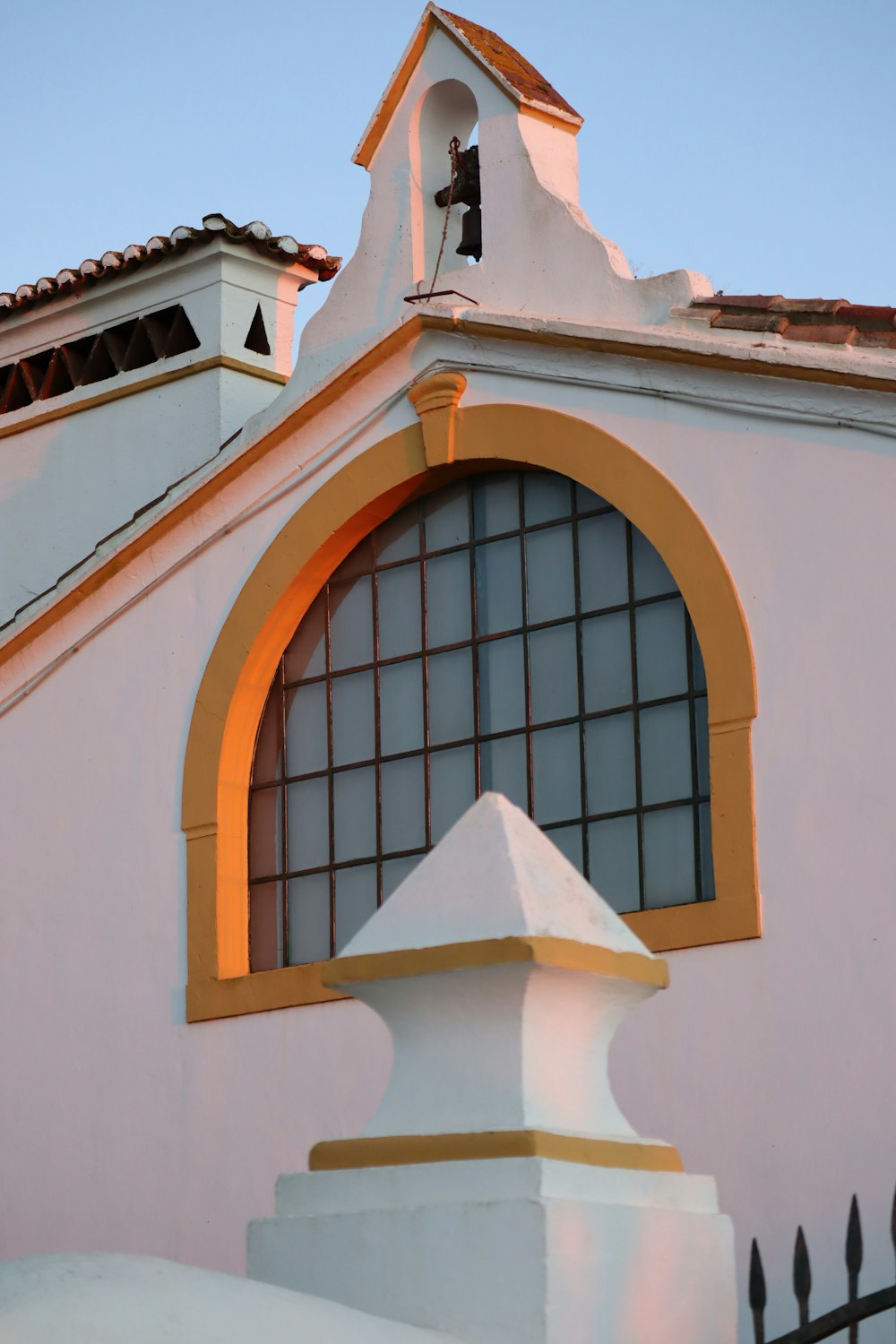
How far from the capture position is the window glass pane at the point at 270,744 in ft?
Result: 31.4

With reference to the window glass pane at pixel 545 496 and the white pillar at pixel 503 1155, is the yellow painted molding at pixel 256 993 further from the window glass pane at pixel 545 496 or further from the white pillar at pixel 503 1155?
the white pillar at pixel 503 1155

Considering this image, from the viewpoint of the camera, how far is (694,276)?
8.28 meters

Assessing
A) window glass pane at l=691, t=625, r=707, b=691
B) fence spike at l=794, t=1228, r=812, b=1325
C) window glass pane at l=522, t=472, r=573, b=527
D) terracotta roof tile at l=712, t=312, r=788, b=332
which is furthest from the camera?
window glass pane at l=522, t=472, r=573, b=527

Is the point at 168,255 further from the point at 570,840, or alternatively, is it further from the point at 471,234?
the point at 570,840

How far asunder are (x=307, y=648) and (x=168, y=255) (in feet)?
12.0

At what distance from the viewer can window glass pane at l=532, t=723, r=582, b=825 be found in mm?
8438

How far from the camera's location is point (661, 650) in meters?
8.27

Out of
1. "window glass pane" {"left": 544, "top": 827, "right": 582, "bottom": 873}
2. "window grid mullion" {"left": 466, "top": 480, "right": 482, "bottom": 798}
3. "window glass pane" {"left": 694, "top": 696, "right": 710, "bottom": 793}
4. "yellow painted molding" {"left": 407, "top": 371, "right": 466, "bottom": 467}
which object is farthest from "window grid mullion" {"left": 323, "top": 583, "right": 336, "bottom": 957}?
"window glass pane" {"left": 694, "top": 696, "right": 710, "bottom": 793}

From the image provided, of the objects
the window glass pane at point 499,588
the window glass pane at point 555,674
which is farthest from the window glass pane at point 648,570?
the window glass pane at point 499,588

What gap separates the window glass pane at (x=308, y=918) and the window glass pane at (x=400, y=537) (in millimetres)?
1580

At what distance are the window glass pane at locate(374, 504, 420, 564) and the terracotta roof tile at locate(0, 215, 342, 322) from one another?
3311 millimetres

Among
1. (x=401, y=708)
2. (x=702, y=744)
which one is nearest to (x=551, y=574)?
(x=401, y=708)

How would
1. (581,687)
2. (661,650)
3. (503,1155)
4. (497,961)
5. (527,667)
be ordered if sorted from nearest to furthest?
(503,1155), (497,961), (661,650), (581,687), (527,667)

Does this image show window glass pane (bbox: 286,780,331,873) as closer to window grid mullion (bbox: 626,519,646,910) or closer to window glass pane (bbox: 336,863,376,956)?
window glass pane (bbox: 336,863,376,956)
